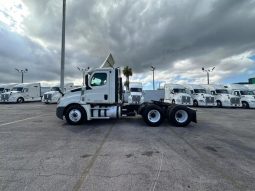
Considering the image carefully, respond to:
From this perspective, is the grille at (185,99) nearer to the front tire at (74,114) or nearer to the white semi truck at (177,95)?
the white semi truck at (177,95)

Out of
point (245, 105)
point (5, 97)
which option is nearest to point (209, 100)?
point (245, 105)

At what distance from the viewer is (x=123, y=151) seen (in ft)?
16.7

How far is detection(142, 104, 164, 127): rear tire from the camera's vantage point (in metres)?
8.88

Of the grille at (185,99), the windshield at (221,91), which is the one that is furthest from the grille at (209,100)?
the grille at (185,99)

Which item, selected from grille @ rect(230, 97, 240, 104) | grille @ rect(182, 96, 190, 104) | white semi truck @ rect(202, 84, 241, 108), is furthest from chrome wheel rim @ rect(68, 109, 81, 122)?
grille @ rect(230, 97, 240, 104)

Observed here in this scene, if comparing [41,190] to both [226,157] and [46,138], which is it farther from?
[226,157]

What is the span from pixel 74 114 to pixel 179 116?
542cm

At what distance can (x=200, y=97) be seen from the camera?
22.9m

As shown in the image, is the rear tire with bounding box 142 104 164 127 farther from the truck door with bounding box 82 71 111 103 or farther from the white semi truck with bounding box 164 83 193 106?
the white semi truck with bounding box 164 83 193 106

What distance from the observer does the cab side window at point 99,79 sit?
902 cm

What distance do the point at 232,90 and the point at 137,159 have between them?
23916mm

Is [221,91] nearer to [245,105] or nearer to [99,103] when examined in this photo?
[245,105]

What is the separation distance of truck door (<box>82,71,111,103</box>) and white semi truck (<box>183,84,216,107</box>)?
17260 millimetres

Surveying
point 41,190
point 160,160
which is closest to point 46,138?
point 41,190
